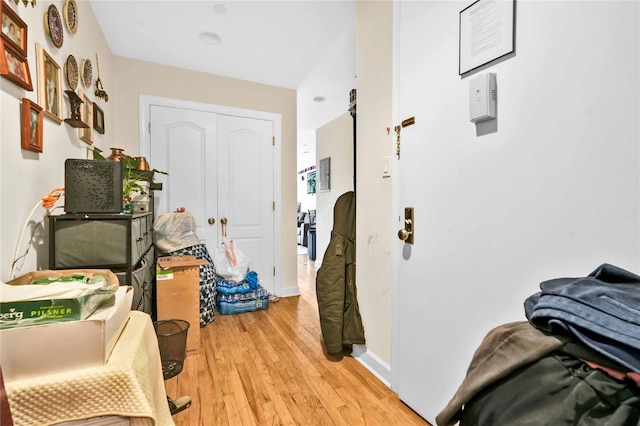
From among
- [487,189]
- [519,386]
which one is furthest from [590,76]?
[519,386]

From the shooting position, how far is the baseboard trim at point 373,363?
1.71 metres

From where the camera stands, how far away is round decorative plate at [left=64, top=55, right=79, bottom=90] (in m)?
1.66

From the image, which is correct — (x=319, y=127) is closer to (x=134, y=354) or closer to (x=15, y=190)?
(x=15, y=190)

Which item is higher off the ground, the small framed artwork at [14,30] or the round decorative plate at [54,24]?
the round decorative plate at [54,24]

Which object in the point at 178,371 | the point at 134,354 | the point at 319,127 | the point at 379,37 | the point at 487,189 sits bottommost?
the point at 178,371

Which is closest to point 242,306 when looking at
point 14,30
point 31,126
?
point 31,126

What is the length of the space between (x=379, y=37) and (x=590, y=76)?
1234mm

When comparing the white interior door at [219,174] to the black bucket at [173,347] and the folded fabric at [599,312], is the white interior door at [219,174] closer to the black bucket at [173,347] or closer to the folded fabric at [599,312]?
the black bucket at [173,347]

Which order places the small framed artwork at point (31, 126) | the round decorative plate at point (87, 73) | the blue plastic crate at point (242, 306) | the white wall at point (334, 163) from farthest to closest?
the white wall at point (334, 163) < the blue plastic crate at point (242, 306) < the round decorative plate at point (87, 73) < the small framed artwork at point (31, 126)

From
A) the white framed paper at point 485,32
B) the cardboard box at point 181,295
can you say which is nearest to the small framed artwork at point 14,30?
the cardboard box at point 181,295

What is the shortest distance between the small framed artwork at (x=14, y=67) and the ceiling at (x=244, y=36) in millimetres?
1293

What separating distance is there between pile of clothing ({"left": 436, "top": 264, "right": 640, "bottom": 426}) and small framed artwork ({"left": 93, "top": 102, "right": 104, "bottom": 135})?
2.71 m

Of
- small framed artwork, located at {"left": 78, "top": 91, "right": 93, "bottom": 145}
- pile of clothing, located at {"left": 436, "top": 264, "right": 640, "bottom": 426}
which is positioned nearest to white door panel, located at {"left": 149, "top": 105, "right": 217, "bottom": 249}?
small framed artwork, located at {"left": 78, "top": 91, "right": 93, "bottom": 145}

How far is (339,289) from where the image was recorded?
2.03 metres
